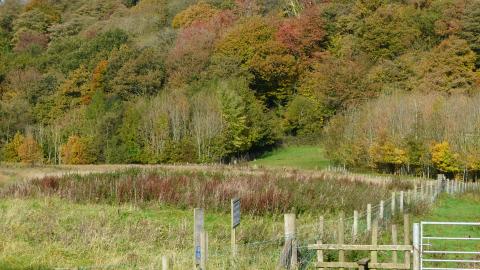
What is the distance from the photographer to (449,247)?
1672 centimetres

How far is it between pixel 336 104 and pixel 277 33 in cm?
1160

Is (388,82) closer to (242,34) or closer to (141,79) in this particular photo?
(242,34)

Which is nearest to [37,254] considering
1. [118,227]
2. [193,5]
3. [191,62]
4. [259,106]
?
[118,227]

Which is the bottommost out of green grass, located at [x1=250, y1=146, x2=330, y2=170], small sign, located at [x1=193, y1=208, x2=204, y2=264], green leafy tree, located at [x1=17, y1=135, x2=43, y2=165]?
green grass, located at [x1=250, y1=146, x2=330, y2=170]

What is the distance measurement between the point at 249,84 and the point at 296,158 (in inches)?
507

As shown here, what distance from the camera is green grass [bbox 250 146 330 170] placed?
190 ft

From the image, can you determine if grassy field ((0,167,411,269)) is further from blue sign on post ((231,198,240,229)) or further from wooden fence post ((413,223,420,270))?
wooden fence post ((413,223,420,270))

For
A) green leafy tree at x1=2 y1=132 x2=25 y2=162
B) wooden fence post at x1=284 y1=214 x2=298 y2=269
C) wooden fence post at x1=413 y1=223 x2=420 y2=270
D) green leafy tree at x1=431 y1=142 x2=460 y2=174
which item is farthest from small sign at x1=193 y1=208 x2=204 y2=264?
green leafy tree at x1=2 y1=132 x2=25 y2=162

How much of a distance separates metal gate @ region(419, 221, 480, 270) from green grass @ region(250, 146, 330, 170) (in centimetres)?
3504

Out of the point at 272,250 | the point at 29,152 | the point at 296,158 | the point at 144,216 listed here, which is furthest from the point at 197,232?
the point at 29,152

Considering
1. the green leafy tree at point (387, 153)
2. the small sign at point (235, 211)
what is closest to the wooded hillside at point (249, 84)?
the green leafy tree at point (387, 153)

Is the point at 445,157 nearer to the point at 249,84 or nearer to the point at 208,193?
the point at 249,84

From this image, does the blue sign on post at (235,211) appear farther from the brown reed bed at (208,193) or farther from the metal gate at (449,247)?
the brown reed bed at (208,193)

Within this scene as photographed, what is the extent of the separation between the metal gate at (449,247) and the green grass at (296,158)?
35.0 metres
